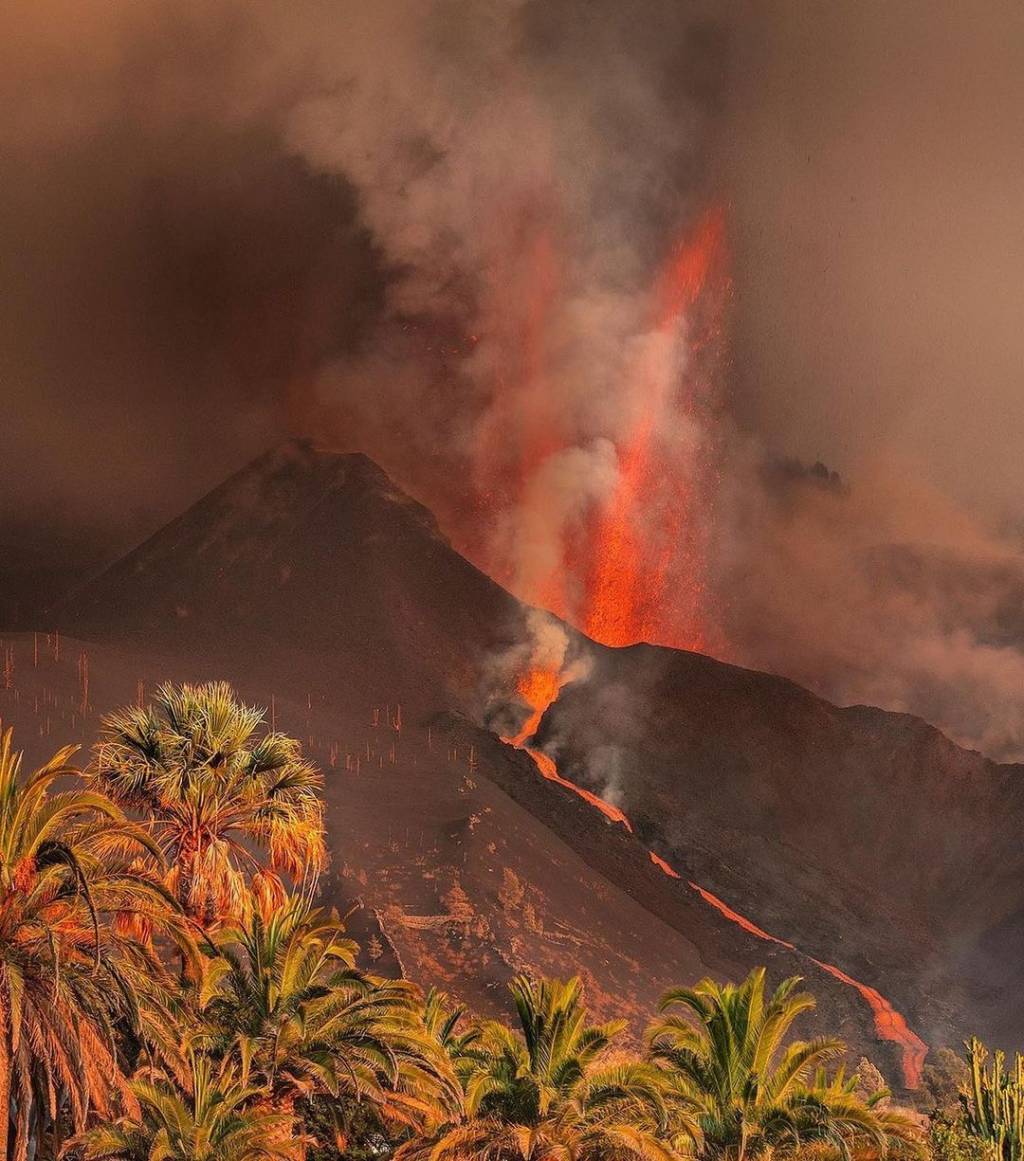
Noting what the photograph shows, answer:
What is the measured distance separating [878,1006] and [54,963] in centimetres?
10278

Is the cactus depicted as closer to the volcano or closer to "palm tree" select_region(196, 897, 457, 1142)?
"palm tree" select_region(196, 897, 457, 1142)

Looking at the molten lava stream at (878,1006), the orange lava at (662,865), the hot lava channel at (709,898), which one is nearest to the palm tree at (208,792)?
the molten lava stream at (878,1006)

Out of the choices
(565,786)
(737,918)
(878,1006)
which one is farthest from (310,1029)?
(565,786)

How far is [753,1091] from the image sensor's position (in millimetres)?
23078

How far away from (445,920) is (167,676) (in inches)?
1801

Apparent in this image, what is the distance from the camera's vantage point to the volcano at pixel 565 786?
264ft

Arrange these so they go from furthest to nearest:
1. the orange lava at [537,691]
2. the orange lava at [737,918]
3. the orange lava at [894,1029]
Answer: the orange lava at [537,691] → the orange lava at [737,918] → the orange lava at [894,1029]

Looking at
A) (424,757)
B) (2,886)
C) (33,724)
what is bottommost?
(2,886)

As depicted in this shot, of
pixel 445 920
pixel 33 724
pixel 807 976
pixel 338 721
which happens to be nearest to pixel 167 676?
pixel 338 721

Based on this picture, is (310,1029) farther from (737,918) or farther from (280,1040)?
(737,918)

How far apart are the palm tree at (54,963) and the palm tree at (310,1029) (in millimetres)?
3636

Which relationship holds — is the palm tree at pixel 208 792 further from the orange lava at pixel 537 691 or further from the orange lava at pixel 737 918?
the orange lava at pixel 537 691

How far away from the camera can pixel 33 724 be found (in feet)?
270

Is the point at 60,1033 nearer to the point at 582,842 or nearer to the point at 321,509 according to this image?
the point at 582,842
